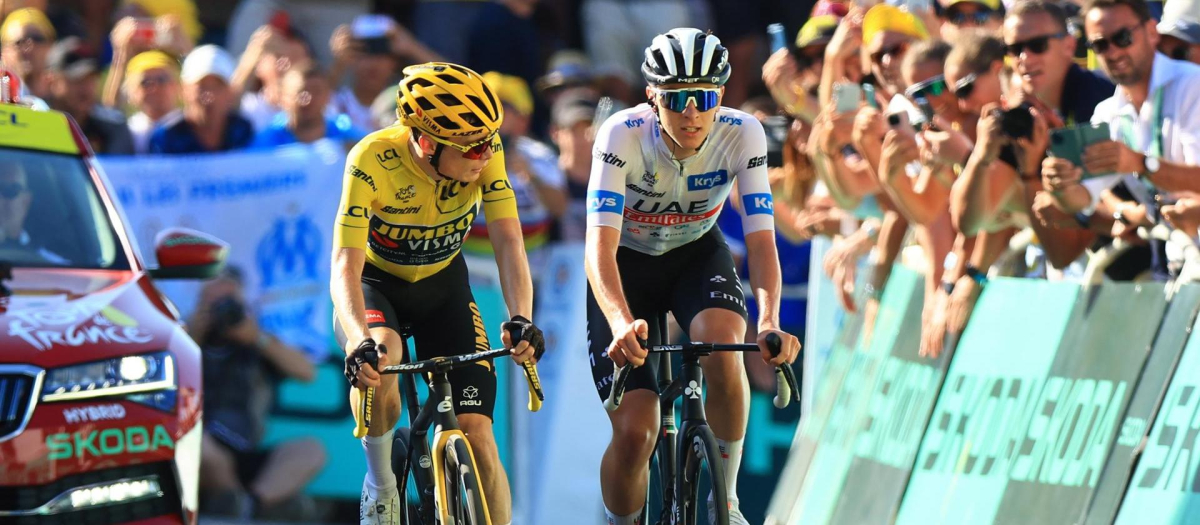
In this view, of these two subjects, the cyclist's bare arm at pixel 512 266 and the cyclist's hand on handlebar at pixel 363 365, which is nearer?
the cyclist's hand on handlebar at pixel 363 365

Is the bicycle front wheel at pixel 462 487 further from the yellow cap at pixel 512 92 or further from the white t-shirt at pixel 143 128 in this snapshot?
the white t-shirt at pixel 143 128

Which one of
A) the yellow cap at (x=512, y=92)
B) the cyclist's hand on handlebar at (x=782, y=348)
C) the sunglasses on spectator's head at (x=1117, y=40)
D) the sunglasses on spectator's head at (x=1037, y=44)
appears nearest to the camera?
the cyclist's hand on handlebar at (x=782, y=348)

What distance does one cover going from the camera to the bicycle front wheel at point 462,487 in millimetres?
6648

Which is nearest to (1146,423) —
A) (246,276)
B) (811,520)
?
(811,520)

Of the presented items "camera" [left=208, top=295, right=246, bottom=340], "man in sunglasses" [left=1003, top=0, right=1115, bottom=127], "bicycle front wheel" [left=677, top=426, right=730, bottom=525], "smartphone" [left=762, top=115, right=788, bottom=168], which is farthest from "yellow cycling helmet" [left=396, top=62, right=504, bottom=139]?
"camera" [left=208, top=295, right=246, bottom=340]

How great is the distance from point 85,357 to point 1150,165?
14.5 feet

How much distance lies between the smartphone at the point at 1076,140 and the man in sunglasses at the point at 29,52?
870 centimetres

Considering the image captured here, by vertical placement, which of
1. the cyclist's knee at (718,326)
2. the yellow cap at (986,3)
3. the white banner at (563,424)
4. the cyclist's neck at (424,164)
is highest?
the yellow cap at (986,3)

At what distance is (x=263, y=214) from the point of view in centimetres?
1253

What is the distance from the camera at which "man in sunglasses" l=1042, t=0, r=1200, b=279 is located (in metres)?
7.50

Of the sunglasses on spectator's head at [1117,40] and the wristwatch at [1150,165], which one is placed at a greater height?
the sunglasses on spectator's head at [1117,40]

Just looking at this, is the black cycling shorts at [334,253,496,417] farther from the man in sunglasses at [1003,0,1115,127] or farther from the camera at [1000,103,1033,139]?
the man in sunglasses at [1003,0,1115,127]

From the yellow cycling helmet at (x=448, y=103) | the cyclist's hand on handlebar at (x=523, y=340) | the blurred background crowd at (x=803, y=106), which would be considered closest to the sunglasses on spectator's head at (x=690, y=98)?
the yellow cycling helmet at (x=448, y=103)

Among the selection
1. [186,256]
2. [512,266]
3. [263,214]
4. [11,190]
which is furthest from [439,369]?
[263,214]
